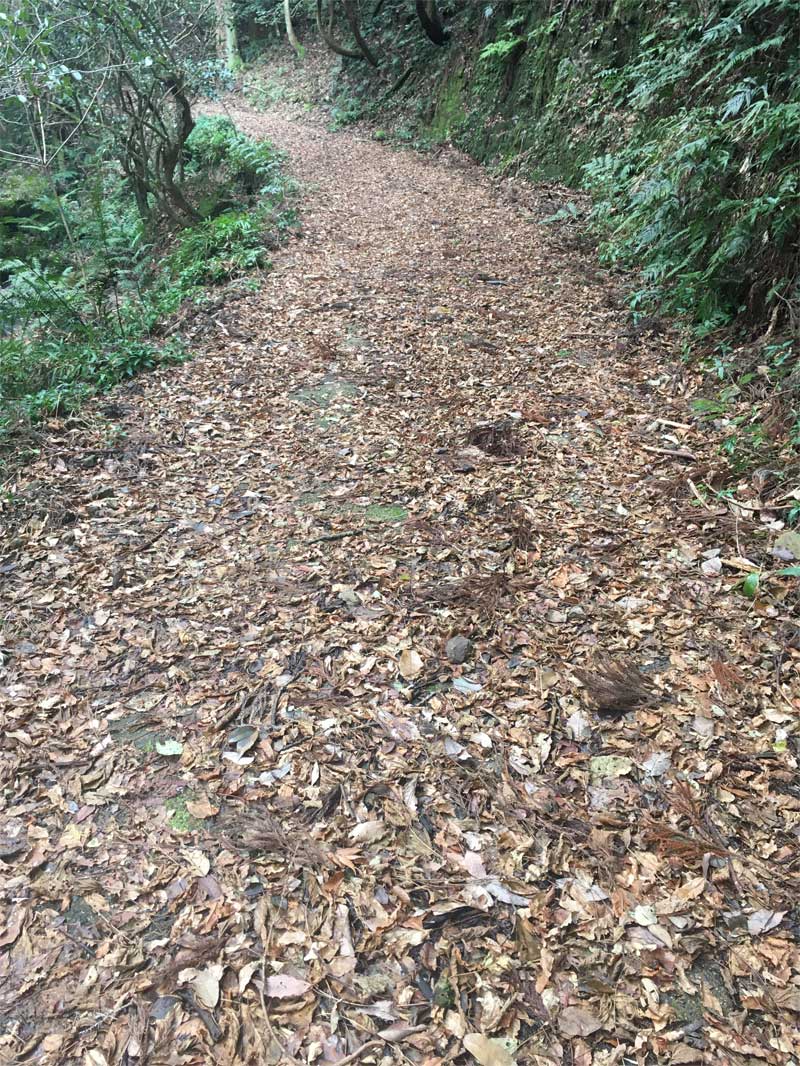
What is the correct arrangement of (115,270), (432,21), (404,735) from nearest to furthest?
(404,735) → (115,270) → (432,21)

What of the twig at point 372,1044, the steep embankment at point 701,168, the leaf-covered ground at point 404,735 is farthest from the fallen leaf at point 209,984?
the steep embankment at point 701,168

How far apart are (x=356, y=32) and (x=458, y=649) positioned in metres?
20.6

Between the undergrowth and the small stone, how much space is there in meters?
4.14

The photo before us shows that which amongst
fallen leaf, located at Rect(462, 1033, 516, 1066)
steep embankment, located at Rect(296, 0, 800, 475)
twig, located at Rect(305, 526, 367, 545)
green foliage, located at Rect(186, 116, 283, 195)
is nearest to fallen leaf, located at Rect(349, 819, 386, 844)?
fallen leaf, located at Rect(462, 1033, 516, 1066)

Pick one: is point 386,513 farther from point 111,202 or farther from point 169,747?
point 111,202

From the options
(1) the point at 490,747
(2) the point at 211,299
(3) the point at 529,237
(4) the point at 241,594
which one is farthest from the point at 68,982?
(3) the point at 529,237

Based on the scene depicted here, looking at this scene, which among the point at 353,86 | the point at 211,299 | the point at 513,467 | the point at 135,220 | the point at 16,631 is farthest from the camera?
the point at 353,86

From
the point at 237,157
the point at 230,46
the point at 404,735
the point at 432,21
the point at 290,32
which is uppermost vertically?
the point at 230,46

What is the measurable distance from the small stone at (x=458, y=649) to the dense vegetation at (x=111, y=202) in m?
4.16

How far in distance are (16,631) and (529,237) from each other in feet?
26.8

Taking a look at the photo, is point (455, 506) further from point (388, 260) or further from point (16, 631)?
point (388, 260)

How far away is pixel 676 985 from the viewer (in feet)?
7.34

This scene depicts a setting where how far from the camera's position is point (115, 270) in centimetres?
1045

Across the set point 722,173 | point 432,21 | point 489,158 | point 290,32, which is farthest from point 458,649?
point 290,32
